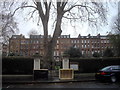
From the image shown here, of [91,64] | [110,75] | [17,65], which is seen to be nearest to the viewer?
[110,75]

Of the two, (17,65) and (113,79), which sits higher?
(17,65)

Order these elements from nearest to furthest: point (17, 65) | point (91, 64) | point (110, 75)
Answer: point (110, 75), point (17, 65), point (91, 64)

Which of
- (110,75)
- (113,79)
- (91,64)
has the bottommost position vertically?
(113,79)

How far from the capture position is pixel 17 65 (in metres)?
22.1

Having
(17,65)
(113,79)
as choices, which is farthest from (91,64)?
(17,65)

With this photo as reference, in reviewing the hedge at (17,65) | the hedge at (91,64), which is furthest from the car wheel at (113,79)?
the hedge at (17,65)

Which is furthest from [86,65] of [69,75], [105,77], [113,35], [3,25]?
[113,35]

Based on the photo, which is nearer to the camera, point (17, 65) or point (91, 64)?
point (17, 65)

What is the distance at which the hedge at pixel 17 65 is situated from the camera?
2198cm

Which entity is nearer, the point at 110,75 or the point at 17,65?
the point at 110,75

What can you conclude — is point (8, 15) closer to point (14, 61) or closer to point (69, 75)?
point (14, 61)

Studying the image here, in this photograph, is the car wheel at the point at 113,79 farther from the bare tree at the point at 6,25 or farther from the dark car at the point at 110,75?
the bare tree at the point at 6,25

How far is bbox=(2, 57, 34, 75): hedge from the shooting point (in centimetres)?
2198

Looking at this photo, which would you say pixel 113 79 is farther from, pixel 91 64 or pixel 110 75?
pixel 91 64
